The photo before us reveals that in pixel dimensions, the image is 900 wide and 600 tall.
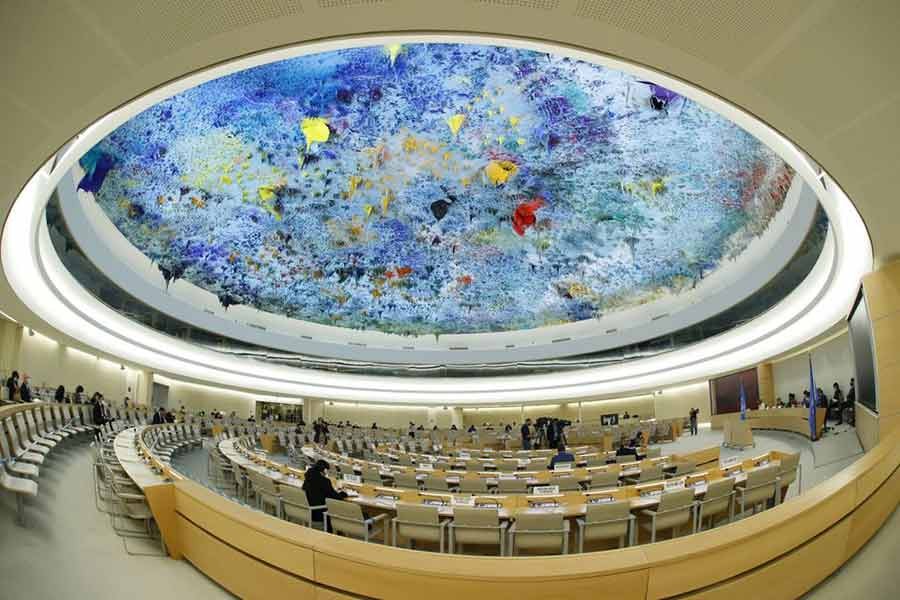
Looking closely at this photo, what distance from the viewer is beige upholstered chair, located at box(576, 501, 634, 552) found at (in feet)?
17.2

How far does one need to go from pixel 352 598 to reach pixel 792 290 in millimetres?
16247

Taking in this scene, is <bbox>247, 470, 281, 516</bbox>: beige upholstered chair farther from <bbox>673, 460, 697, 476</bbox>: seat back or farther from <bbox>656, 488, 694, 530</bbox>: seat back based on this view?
<bbox>673, 460, 697, 476</bbox>: seat back

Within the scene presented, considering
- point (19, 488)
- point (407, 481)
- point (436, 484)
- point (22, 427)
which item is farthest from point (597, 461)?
point (22, 427)

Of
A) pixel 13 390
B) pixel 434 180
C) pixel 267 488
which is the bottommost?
pixel 267 488

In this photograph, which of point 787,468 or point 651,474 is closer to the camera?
point 787,468

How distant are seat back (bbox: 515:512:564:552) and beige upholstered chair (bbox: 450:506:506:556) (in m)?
0.23

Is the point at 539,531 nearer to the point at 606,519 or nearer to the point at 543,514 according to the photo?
the point at 543,514

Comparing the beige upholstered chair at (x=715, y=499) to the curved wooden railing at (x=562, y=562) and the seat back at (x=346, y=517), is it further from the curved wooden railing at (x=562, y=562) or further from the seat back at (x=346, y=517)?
the seat back at (x=346, y=517)

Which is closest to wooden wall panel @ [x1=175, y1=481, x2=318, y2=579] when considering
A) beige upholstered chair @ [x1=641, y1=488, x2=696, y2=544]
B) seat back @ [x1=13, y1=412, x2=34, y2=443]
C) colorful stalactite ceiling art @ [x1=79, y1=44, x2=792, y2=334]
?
beige upholstered chair @ [x1=641, y1=488, x2=696, y2=544]

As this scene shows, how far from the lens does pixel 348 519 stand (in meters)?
5.48

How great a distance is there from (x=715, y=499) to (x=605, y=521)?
1585 mm

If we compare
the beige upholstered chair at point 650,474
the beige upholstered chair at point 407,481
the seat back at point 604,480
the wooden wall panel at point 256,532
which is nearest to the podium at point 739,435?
the beige upholstered chair at point 650,474

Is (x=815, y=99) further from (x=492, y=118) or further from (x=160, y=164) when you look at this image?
(x=160, y=164)

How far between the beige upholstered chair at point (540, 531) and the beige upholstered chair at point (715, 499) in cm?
176
